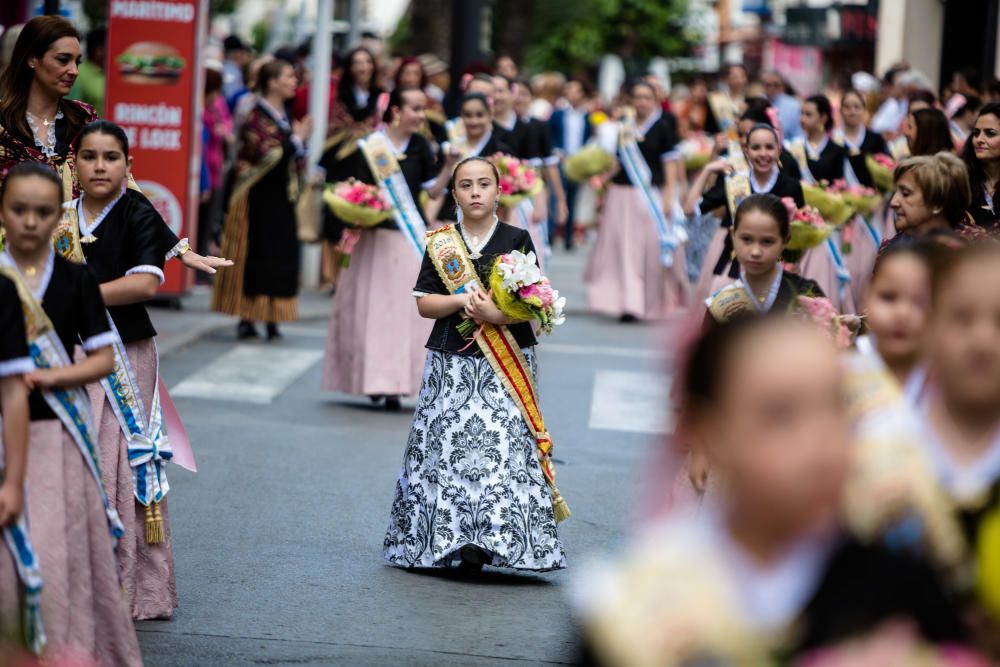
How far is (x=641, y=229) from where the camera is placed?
17312 millimetres

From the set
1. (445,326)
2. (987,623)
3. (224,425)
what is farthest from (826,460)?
(224,425)

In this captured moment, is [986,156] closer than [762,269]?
No

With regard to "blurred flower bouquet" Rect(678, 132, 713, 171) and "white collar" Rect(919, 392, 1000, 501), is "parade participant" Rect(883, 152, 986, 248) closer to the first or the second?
"white collar" Rect(919, 392, 1000, 501)

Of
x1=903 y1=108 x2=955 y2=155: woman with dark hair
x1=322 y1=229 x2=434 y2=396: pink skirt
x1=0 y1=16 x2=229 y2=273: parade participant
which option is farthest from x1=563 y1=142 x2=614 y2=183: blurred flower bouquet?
x1=0 y1=16 x2=229 y2=273: parade participant

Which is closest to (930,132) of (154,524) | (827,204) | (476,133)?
(827,204)

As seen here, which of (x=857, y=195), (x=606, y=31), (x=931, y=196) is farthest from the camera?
(x=606, y=31)

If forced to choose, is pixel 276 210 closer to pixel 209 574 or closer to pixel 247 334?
pixel 247 334

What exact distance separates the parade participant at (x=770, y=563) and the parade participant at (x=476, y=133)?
921 centimetres

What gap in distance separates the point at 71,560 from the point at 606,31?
3944 centimetres

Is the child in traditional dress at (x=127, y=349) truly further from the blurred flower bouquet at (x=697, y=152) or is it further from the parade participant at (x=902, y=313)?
the blurred flower bouquet at (x=697, y=152)

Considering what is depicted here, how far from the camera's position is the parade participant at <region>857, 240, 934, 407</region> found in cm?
397

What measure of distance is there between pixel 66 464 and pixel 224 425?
571cm

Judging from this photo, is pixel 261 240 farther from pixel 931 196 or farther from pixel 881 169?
pixel 931 196

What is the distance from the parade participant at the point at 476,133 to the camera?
12047 millimetres
